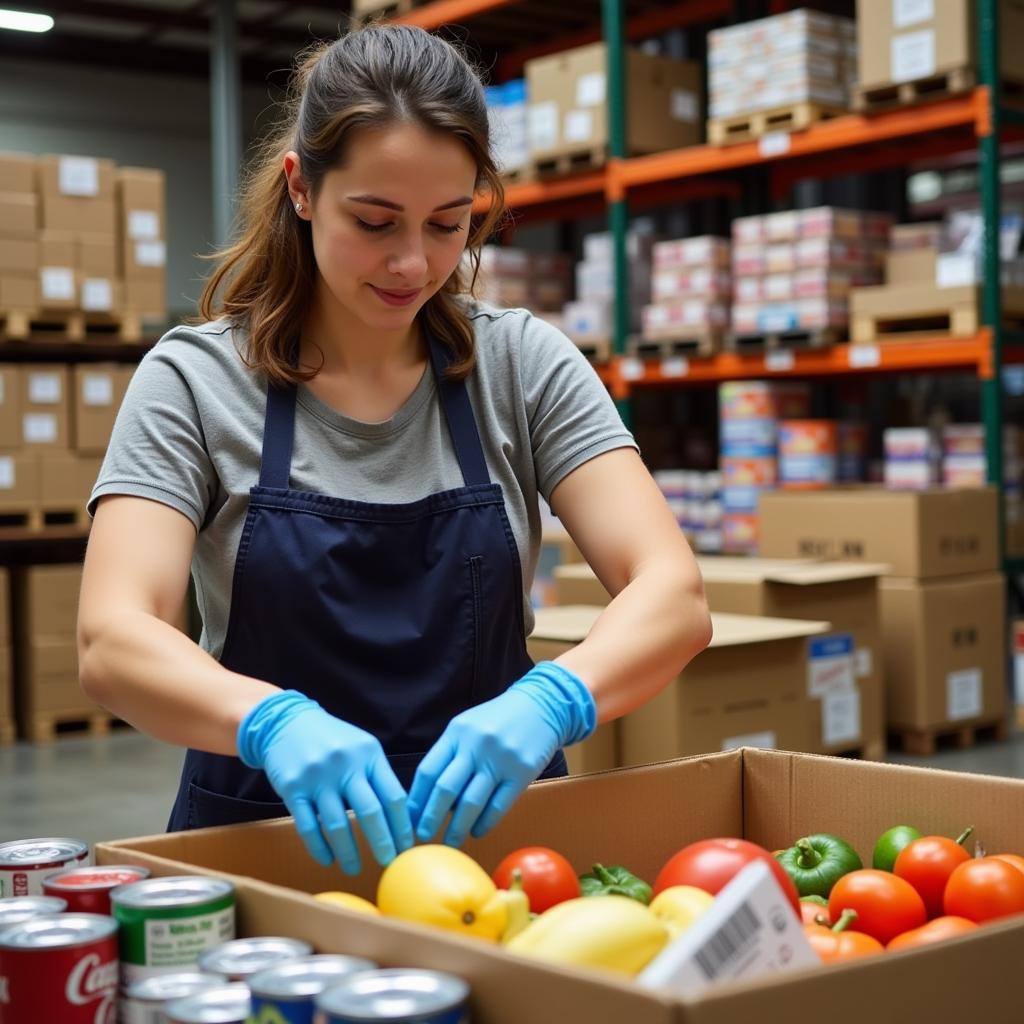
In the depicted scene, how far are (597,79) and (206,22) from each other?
693 centimetres

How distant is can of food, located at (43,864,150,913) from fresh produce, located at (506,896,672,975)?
34 cm

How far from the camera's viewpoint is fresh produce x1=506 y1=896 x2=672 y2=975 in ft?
3.47

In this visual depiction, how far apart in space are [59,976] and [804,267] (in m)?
5.67

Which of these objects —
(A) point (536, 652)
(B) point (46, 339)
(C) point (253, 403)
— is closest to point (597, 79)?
(B) point (46, 339)

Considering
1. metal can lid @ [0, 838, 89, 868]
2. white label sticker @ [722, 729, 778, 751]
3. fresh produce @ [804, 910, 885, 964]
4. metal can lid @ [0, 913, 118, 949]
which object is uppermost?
metal can lid @ [0, 913, 118, 949]

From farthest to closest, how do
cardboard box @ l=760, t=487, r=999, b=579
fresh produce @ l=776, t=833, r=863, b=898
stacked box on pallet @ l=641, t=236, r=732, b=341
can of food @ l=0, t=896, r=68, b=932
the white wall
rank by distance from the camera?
the white wall < stacked box on pallet @ l=641, t=236, r=732, b=341 < cardboard box @ l=760, t=487, r=999, b=579 < fresh produce @ l=776, t=833, r=863, b=898 < can of food @ l=0, t=896, r=68, b=932

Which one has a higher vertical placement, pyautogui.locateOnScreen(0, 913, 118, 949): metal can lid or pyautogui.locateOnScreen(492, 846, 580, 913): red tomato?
pyautogui.locateOnScreen(0, 913, 118, 949): metal can lid

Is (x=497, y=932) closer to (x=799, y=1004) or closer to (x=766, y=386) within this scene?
(x=799, y=1004)

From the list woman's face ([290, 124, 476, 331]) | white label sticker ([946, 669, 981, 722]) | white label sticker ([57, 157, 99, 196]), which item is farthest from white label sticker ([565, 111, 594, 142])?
woman's face ([290, 124, 476, 331])

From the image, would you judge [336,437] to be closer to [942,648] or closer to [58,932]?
[58,932]

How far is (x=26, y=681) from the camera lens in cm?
740

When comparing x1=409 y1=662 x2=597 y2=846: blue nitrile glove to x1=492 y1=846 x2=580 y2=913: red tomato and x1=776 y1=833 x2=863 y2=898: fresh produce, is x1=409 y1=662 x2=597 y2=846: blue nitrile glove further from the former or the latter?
x1=776 y1=833 x2=863 y2=898: fresh produce

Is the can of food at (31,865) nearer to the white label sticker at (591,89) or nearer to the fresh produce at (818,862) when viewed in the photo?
the fresh produce at (818,862)

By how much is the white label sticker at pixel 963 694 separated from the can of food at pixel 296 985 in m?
5.04
